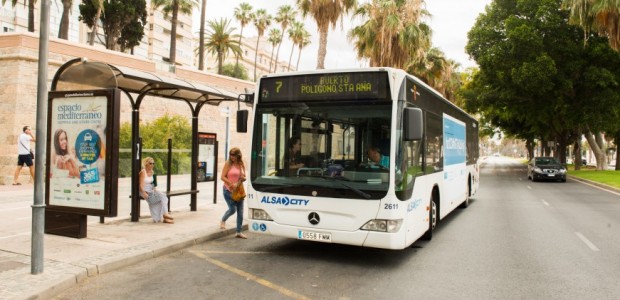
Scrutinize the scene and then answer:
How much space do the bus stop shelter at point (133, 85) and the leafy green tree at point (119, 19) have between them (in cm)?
2936

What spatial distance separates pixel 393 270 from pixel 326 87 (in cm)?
273

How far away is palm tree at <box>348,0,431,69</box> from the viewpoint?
921 inches

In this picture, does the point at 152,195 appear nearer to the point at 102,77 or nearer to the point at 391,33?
the point at 102,77

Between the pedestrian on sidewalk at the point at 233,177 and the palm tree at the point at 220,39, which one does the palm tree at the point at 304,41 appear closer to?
the palm tree at the point at 220,39

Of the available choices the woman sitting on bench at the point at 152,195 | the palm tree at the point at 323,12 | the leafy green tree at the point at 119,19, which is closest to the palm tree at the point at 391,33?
the palm tree at the point at 323,12

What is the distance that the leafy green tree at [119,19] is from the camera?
3678 centimetres

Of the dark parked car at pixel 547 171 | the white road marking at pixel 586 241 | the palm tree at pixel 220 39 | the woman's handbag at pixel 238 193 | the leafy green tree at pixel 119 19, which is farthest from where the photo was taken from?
the palm tree at pixel 220 39

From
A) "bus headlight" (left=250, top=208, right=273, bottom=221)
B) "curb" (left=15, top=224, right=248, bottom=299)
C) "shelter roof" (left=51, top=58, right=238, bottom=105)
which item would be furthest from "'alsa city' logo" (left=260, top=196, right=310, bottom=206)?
"shelter roof" (left=51, top=58, right=238, bottom=105)

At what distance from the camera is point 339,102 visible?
6629 millimetres

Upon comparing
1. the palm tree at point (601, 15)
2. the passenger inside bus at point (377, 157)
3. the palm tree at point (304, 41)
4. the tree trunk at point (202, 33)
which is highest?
the palm tree at point (304, 41)

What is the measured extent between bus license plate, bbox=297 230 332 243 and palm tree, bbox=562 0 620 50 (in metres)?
19.4

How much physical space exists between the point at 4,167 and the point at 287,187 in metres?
14.9

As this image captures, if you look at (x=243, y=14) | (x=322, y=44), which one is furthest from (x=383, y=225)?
(x=243, y=14)

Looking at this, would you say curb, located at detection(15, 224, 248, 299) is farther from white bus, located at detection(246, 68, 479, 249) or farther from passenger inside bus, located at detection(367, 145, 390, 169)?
passenger inside bus, located at detection(367, 145, 390, 169)
